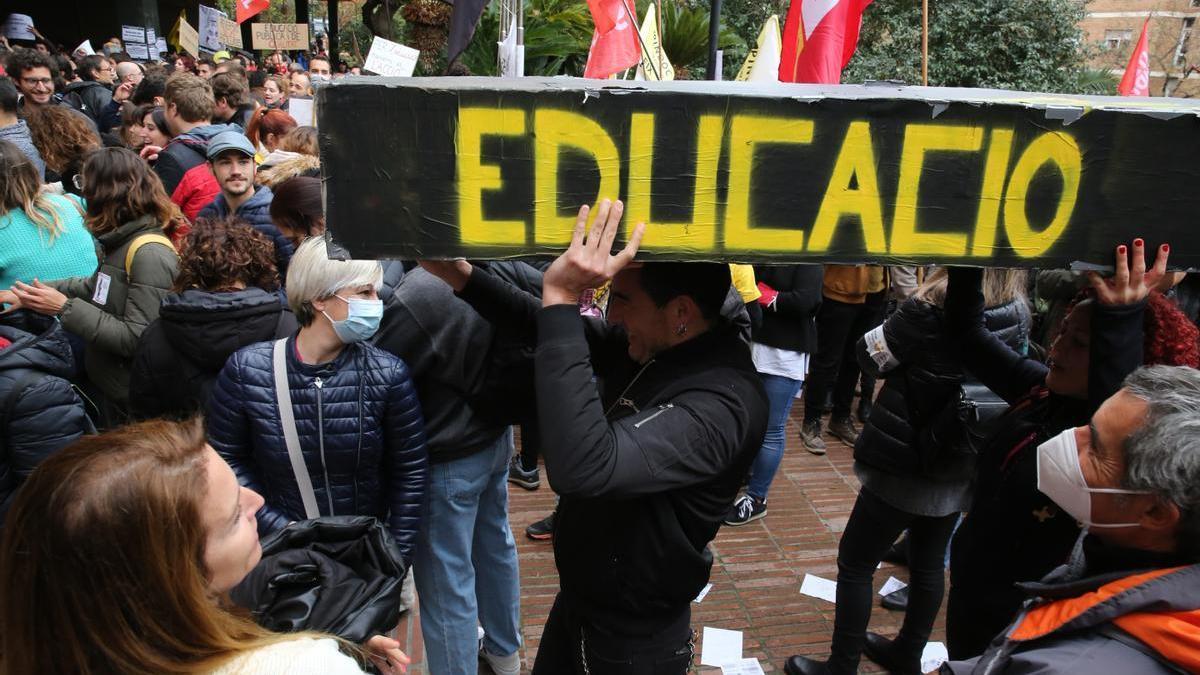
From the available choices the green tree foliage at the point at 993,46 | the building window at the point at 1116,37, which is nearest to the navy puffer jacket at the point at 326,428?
the green tree foliage at the point at 993,46

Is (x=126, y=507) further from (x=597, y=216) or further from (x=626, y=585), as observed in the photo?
(x=626, y=585)

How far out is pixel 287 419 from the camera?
7.85 feet

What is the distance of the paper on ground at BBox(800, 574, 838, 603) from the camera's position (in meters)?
4.02

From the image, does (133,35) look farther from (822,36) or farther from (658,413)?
(658,413)

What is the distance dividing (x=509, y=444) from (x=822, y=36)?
2889mm

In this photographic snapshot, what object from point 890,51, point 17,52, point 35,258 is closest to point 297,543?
point 35,258

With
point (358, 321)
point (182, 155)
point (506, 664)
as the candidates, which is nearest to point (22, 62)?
point (182, 155)

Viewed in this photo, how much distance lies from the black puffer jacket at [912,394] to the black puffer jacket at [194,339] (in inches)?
89.6

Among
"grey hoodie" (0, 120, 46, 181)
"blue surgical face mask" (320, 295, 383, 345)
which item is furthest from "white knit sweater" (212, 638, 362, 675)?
"grey hoodie" (0, 120, 46, 181)

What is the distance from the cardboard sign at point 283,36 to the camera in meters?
13.6

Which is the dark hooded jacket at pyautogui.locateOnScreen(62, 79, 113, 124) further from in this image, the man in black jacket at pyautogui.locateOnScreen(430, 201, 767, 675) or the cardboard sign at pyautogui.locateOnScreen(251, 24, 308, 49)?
the man in black jacket at pyautogui.locateOnScreen(430, 201, 767, 675)

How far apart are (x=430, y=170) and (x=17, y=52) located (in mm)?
7599

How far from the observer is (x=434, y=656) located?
298cm

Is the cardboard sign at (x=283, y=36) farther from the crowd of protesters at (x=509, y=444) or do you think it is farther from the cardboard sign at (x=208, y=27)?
the crowd of protesters at (x=509, y=444)
